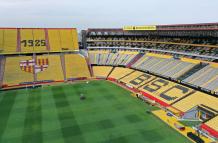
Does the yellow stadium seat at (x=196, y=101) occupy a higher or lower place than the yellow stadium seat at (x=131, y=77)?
lower

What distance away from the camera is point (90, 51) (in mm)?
75875

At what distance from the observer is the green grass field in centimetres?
2911

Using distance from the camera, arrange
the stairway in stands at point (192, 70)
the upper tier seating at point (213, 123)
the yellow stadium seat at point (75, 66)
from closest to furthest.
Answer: the upper tier seating at point (213, 123) < the stairway in stands at point (192, 70) < the yellow stadium seat at point (75, 66)

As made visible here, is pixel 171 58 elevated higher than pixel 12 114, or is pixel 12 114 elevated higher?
pixel 171 58

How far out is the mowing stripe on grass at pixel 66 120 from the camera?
29156 mm

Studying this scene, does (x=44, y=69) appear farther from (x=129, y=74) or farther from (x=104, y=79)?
(x=129, y=74)

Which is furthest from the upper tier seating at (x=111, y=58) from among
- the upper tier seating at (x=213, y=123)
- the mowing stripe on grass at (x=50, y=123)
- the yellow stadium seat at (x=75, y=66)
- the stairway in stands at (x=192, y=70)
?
the upper tier seating at (x=213, y=123)

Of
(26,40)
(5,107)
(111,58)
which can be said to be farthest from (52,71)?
(5,107)

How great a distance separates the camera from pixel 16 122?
3428cm

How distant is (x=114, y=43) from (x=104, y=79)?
18.7 metres

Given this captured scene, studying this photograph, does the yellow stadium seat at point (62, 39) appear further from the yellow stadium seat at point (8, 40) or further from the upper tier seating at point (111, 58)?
the yellow stadium seat at point (8, 40)

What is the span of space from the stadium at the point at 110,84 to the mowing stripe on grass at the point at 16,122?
0.14 meters

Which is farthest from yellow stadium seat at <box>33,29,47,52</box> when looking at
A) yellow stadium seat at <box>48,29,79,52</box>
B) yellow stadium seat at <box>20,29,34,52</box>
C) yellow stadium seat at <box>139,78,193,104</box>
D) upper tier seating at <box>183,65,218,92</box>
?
upper tier seating at <box>183,65,218,92</box>

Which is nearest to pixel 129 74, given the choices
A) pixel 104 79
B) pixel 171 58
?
pixel 104 79
